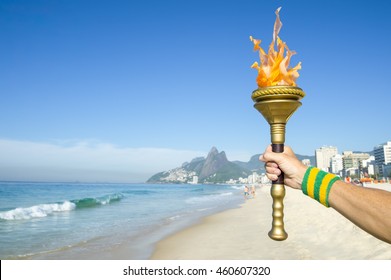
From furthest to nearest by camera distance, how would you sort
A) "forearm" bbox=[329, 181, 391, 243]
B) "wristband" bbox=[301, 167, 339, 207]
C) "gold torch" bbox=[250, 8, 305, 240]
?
"gold torch" bbox=[250, 8, 305, 240] < "wristband" bbox=[301, 167, 339, 207] < "forearm" bbox=[329, 181, 391, 243]

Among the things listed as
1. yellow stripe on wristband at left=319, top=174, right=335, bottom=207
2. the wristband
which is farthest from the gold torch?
yellow stripe on wristband at left=319, top=174, right=335, bottom=207

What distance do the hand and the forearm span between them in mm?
301

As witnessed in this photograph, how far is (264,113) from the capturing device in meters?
2.13

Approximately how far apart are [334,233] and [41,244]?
11.5m

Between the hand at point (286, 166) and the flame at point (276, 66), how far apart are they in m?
0.46


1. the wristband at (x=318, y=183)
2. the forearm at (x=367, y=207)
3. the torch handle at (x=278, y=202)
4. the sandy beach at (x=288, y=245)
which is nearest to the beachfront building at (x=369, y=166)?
the sandy beach at (x=288, y=245)

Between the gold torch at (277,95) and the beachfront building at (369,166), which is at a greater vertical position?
the beachfront building at (369,166)

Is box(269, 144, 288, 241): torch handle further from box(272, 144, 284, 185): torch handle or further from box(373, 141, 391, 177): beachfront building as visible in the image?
box(373, 141, 391, 177): beachfront building

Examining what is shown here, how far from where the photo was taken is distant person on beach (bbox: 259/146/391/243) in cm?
160

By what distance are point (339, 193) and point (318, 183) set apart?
5.5 inches

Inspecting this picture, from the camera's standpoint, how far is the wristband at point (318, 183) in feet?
5.97

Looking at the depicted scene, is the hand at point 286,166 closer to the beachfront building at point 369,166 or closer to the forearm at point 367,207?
the forearm at point 367,207

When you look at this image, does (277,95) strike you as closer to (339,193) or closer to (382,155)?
(339,193)

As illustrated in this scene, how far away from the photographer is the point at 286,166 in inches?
81.2
